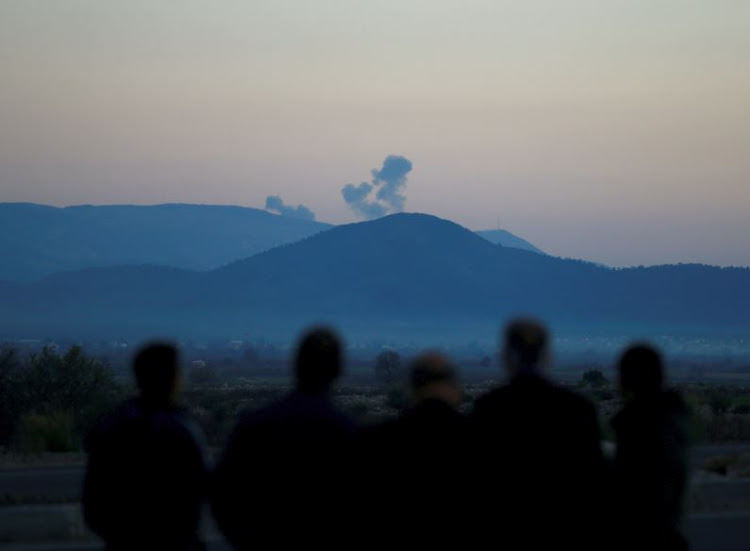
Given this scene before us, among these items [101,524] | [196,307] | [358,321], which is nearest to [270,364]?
[358,321]

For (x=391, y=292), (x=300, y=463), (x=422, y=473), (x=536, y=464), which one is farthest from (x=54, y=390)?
(x=391, y=292)

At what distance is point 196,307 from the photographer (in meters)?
171

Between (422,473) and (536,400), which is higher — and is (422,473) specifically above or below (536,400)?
below

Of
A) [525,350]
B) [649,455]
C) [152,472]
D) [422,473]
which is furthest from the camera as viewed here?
[649,455]

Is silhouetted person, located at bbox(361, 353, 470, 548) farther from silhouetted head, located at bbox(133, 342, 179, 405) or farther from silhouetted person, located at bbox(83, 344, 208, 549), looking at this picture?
silhouetted head, located at bbox(133, 342, 179, 405)

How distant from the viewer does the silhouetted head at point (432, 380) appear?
561cm

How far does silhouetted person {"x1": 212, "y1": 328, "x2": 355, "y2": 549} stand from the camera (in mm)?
5574

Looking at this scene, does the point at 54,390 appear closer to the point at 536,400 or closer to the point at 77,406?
the point at 77,406

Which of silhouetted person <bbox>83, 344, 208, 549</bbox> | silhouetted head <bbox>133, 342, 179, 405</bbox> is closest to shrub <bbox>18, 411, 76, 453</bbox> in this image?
silhouetted person <bbox>83, 344, 208, 549</bbox>

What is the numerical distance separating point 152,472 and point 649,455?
2.26 meters

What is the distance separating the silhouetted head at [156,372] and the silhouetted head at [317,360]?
61 centimetres

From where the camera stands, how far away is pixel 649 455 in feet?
20.4

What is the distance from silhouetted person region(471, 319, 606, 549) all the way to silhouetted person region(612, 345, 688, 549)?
1.48 feet

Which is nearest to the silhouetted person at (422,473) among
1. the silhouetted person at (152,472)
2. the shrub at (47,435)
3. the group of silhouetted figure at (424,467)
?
the group of silhouetted figure at (424,467)
